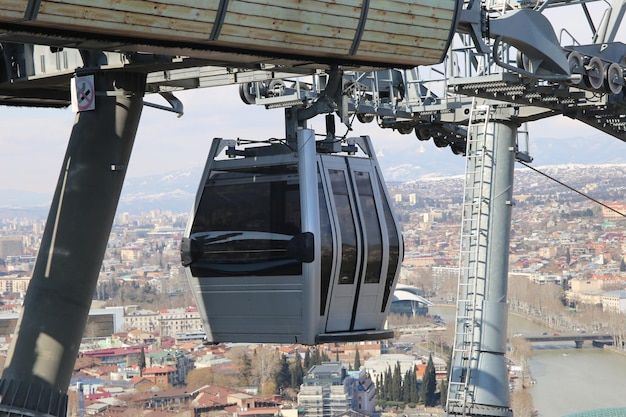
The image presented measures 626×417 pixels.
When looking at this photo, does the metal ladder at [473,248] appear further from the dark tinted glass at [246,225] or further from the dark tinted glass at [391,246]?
the dark tinted glass at [246,225]

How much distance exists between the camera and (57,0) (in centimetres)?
459

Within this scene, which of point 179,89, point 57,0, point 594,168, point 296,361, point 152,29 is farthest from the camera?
point 594,168

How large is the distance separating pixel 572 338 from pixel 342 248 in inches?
2580

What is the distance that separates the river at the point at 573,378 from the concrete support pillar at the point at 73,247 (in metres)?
42.9

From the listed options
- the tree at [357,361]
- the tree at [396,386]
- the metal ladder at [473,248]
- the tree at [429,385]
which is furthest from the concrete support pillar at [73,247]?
the tree at [357,361]

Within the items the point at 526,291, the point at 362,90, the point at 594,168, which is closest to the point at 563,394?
the point at 526,291

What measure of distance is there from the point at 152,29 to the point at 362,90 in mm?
9423

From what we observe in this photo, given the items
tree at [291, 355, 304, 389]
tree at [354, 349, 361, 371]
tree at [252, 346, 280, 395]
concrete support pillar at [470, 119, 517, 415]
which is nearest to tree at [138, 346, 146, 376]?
tree at [252, 346, 280, 395]

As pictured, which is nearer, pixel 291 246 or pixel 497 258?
pixel 291 246

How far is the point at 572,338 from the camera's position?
71500mm

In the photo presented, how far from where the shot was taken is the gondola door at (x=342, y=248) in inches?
322

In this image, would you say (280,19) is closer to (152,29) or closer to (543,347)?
(152,29)

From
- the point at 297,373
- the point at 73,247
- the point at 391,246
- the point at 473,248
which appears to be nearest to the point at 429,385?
the point at 297,373

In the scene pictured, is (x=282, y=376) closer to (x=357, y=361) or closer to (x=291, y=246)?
(x=357, y=361)
